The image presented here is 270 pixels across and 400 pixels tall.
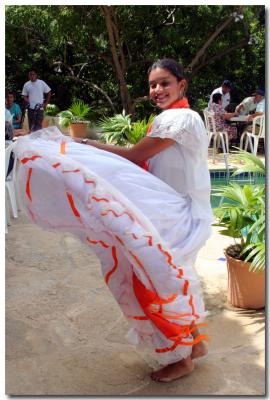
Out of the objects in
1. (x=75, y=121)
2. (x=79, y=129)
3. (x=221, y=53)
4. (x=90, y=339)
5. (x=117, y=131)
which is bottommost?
(x=90, y=339)

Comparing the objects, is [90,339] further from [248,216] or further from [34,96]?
[34,96]

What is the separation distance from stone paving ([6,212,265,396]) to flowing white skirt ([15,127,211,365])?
35 centimetres

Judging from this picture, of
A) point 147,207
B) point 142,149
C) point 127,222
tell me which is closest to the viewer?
point 127,222

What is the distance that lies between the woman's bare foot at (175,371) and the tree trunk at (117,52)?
1052 cm

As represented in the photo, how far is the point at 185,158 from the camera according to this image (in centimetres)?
222

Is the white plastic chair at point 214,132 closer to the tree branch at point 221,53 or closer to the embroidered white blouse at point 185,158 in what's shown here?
the tree branch at point 221,53

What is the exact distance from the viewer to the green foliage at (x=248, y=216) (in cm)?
304

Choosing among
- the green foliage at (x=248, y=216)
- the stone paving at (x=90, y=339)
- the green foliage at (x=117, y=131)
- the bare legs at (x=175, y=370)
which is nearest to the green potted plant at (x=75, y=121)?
the green foliage at (x=117, y=131)

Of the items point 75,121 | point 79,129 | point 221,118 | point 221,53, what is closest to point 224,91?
point 221,118

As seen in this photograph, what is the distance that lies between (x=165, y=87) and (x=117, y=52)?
1180 cm

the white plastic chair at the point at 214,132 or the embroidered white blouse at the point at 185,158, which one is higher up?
the white plastic chair at the point at 214,132

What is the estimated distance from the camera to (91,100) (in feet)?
52.9

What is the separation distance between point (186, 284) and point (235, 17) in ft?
36.8

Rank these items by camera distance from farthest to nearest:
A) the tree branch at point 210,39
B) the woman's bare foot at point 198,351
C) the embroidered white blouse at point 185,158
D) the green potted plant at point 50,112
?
the green potted plant at point 50,112 → the tree branch at point 210,39 → the woman's bare foot at point 198,351 → the embroidered white blouse at point 185,158
